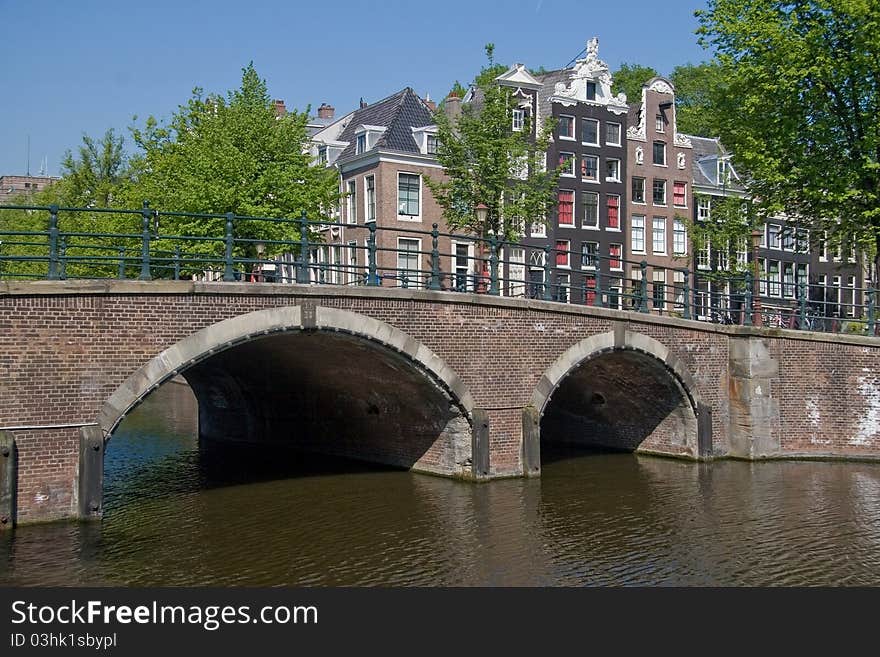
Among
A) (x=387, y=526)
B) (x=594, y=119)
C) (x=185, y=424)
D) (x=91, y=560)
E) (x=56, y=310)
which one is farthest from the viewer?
(x=594, y=119)

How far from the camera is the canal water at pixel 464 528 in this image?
429 inches

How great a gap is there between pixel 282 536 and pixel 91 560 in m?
→ 2.52

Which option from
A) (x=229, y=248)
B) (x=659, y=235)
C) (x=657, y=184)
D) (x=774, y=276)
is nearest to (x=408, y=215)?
(x=659, y=235)

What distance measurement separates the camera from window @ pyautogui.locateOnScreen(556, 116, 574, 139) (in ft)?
125

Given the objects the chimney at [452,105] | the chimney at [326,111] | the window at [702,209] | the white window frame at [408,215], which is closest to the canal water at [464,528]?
the white window frame at [408,215]

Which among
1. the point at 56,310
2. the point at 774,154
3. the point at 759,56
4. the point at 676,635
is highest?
the point at 759,56

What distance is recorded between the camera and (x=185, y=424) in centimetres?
2648

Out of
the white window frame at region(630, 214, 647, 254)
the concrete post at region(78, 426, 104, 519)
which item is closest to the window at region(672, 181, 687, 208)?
the white window frame at region(630, 214, 647, 254)

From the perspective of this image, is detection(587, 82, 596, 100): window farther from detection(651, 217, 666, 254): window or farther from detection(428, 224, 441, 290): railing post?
detection(428, 224, 441, 290): railing post

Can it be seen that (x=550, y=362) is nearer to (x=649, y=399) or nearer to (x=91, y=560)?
(x=649, y=399)

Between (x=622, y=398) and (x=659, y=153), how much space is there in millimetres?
23264

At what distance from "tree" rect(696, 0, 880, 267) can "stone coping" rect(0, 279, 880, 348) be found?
15.1 feet

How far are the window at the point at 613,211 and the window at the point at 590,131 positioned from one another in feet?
7.41

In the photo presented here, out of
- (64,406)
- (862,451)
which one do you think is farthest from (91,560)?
(862,451)
